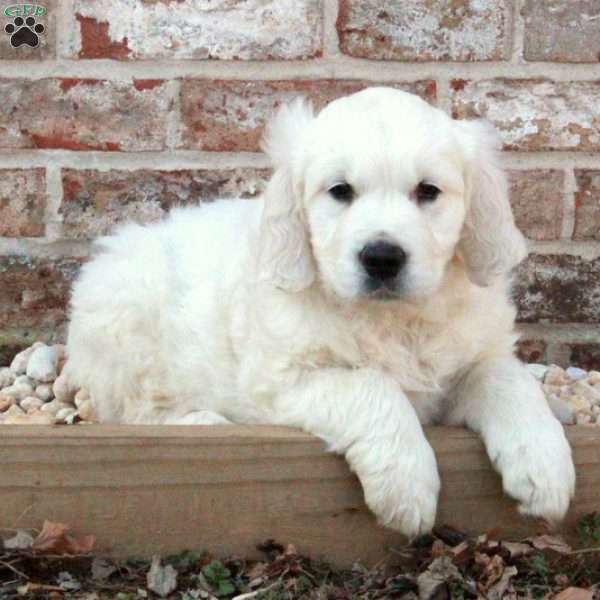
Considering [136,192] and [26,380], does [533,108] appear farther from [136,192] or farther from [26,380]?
[26,380]

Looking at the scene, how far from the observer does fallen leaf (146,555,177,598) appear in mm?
2143

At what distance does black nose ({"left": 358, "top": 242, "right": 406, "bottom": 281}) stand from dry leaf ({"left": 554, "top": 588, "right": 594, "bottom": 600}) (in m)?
0.65

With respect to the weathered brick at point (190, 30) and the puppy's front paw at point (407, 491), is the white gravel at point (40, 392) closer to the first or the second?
the weathered brick at point (190, 30)

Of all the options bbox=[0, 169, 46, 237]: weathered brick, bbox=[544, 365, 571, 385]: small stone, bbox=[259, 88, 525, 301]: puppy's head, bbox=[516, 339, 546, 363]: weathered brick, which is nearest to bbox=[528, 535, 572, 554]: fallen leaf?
bbox=[259, 88, 525, 301]: puppy's head

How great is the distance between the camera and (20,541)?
2.22 m

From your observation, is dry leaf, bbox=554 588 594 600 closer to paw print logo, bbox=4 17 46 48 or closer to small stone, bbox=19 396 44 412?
small stone, bbox=19 396 44 412

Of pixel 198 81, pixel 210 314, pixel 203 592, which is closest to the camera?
pixel 203 592

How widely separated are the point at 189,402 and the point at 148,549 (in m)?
0.54

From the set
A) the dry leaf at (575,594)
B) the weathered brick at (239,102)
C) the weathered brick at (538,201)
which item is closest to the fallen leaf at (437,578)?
the dry leaf at (575,594)

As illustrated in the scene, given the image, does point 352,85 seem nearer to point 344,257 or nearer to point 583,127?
point 583,127

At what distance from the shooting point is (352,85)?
319 cm

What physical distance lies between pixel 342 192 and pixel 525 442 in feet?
1.97

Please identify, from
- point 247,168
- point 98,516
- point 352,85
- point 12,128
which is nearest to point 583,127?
point 352,85

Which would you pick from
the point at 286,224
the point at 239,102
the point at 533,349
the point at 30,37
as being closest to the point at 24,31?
the point at 30,37
